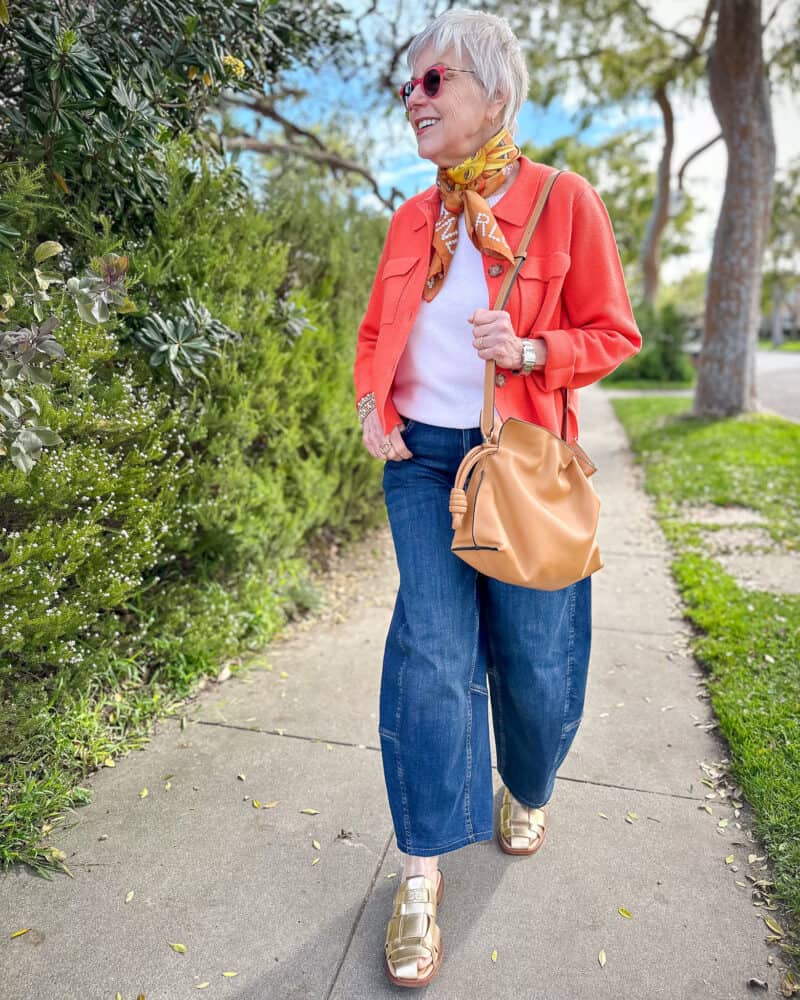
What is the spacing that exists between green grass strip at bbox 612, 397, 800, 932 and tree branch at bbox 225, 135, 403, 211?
3303 mm

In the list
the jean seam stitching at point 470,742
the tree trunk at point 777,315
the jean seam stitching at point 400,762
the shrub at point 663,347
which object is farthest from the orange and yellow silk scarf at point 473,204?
the tree trunk at point 777,315

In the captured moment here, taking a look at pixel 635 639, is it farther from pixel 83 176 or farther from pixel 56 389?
pixel 83 176

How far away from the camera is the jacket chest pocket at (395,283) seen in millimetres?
1972

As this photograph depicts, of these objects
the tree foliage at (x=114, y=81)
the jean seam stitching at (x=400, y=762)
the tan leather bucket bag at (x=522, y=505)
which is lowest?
the jean seam stitching at (x=400, y=762)

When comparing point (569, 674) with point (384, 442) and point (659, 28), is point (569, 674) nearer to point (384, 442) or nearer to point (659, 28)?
point (384, 442)

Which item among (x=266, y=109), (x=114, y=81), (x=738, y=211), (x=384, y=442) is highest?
(x=266, y=109)

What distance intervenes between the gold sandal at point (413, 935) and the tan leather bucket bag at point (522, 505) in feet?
2.85

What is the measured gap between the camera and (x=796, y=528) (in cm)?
539

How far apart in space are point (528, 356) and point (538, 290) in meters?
0.19

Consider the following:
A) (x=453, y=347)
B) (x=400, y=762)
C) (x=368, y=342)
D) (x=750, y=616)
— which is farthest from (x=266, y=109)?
(x=400, y=762)

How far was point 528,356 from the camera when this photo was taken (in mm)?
1778

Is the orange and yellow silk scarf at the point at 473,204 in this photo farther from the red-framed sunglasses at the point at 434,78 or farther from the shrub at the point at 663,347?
the shrub at the point at 663,347

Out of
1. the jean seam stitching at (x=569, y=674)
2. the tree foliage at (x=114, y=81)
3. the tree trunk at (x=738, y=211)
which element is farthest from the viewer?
the tree trunk at (x=738, y=211)

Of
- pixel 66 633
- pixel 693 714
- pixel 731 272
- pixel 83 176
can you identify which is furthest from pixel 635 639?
A: pixel 731 272
